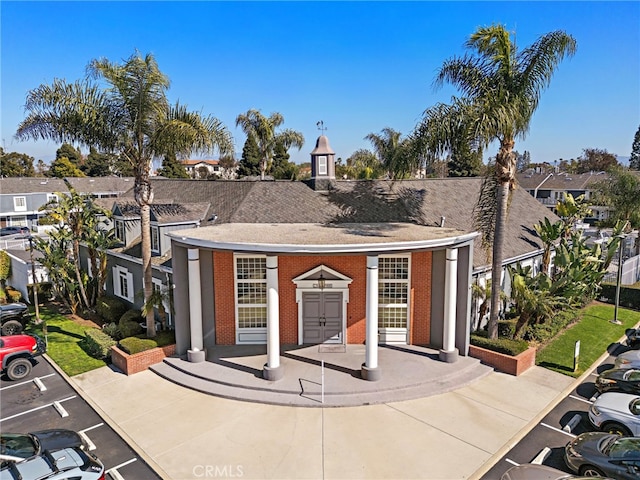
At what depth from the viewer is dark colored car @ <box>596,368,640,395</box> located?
12820mm

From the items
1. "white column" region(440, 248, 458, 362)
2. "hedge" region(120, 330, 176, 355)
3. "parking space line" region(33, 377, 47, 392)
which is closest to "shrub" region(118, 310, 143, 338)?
"hedge" region(120, 330, 176, 355)

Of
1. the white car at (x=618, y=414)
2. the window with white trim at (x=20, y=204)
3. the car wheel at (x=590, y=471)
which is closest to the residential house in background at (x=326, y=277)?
the white car at (x=618, y=414)

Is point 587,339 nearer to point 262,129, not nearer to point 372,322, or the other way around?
point 372,322

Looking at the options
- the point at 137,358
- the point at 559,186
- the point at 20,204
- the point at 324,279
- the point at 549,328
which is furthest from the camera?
the point at 559,186

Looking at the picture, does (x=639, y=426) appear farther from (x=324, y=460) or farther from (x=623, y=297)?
(x=623, y=297)

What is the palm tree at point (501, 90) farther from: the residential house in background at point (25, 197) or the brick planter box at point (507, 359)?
the residential house in background at point (25, 197)

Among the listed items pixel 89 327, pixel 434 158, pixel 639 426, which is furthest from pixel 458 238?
pixel 89 327

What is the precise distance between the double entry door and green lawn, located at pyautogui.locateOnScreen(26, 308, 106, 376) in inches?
313

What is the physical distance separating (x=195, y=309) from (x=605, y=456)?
12557mm

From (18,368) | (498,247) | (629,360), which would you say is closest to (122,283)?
(18,368)

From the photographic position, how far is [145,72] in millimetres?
15352

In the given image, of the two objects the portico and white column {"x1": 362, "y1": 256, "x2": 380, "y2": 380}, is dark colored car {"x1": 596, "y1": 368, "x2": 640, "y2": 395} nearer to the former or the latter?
the portico

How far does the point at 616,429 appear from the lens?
1096cm
